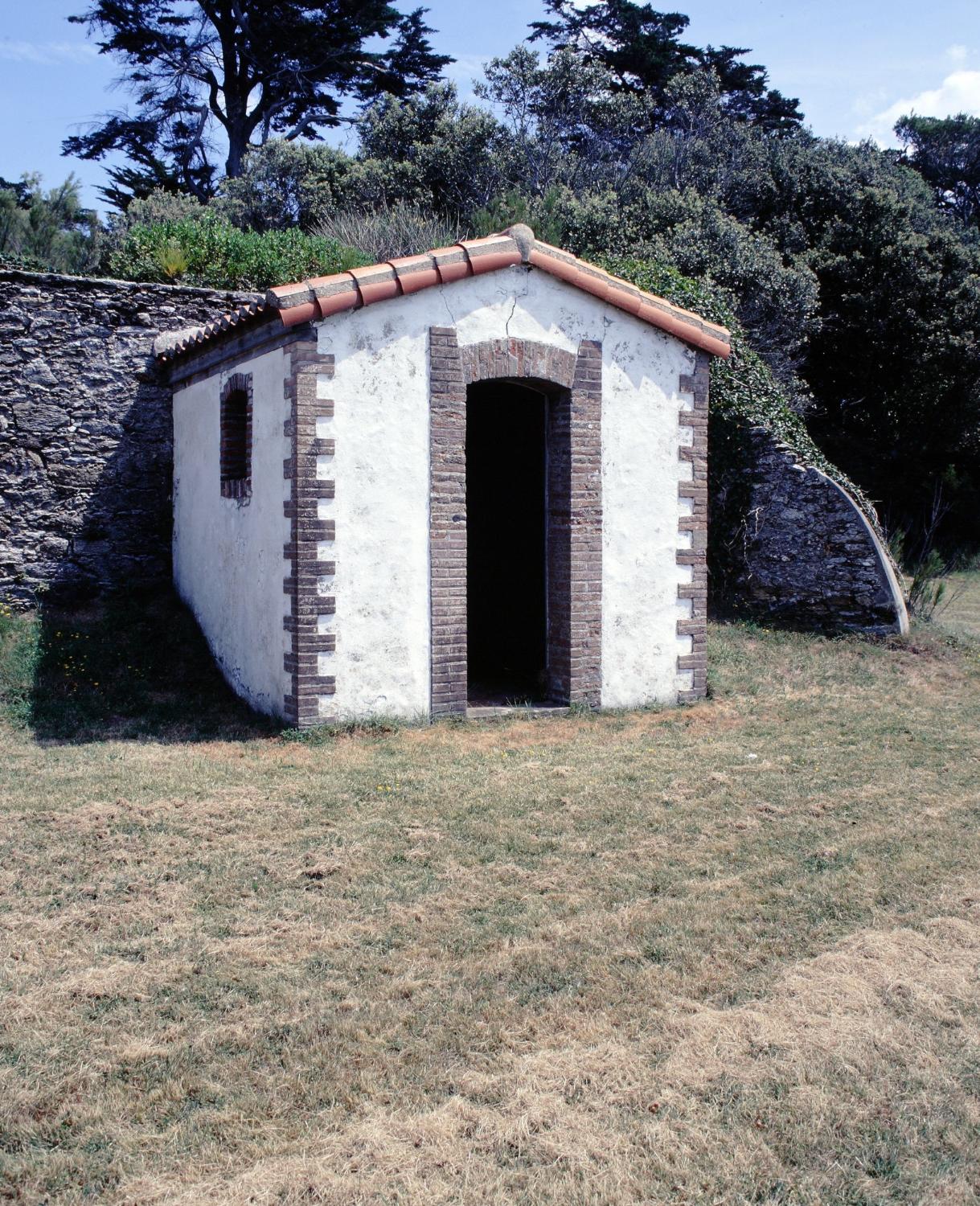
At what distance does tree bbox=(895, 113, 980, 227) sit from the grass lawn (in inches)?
1228

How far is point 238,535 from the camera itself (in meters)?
9.87

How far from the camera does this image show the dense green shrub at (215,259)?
14570mm

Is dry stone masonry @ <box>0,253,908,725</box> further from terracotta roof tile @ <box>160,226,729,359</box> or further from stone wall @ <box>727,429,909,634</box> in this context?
stone wall @ <box>727,429,909,634</box>

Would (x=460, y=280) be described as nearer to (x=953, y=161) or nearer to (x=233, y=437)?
(x=233, y=437)

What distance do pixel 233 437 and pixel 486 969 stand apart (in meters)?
6.81

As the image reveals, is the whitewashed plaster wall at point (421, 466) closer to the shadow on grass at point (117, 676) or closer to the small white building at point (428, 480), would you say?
the small white building at point (428, 480)

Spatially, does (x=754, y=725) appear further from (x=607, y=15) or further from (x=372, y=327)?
(x=607, y=15)

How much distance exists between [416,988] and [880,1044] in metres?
1.77

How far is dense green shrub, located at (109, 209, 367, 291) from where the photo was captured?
14.6 metres

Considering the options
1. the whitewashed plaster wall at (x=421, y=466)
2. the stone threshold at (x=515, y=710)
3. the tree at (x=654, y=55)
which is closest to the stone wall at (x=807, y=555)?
the whitewashed plaster wall at (x=421, y=466)

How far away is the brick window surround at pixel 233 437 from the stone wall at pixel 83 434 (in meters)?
2.29

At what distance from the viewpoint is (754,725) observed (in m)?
9.44

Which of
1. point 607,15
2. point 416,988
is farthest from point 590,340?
point 607,15

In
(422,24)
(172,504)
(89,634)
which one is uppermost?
(422,24)
